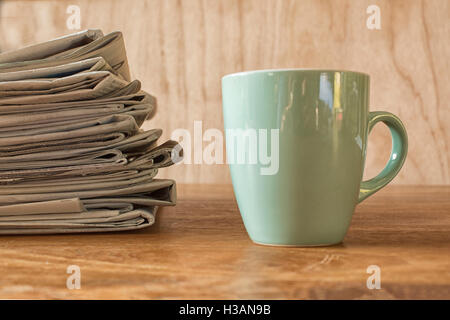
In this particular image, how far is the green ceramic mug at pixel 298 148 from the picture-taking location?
1.30 feet

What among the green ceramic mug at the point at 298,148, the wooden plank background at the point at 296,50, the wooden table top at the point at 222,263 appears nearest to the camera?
the wooden table top at the point at 222,263

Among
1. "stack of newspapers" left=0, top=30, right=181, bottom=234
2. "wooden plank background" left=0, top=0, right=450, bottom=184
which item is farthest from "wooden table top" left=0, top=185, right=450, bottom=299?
"wooden plank background" left=0, top=0, right=450, bottom=184

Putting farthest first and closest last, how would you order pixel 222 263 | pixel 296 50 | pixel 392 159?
pixel 296 50 → pixel 392 159 → pixel 222 263

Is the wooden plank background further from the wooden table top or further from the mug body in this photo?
the mug body

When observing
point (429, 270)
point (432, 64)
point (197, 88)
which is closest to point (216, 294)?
point (429, 270)

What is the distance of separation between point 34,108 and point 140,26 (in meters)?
0.85

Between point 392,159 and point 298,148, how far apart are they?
0.11 meters

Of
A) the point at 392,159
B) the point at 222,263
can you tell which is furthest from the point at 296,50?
the point at 222,263

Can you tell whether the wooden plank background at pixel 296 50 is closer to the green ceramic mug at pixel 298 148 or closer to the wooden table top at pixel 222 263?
the wooden table top at pixel 222 263

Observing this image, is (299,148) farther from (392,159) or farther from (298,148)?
(392,159)

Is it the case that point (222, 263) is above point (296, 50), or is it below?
below

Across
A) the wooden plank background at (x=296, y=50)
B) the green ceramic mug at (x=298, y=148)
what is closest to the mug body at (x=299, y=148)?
the green ceramic mug at (x=298, y=148)

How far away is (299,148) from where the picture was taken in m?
0.40
